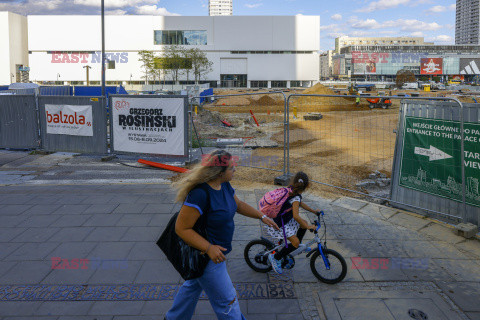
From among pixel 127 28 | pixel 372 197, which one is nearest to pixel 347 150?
pixel 372 197

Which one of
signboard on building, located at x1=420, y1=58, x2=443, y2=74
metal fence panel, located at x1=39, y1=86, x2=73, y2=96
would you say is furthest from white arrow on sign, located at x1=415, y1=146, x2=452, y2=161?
signboard on building, located at x1=420, y1=58, x2=443, y2=74

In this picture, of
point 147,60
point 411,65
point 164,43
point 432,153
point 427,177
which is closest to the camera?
point 432,153

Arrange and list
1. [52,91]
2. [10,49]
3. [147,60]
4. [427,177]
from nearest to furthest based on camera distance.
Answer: [427,177], [52,91], [147,60], [10,49]

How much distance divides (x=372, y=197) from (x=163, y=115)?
624cm

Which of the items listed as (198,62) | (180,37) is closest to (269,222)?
(198,62)

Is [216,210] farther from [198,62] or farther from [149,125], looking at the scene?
[198,62]

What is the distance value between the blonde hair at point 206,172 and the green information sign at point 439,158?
490cm

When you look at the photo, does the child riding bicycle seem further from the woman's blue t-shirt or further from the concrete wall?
the concrete wall

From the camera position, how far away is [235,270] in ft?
17.3

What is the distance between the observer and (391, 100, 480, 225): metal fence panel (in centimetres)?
664

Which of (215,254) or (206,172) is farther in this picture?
(206,172)

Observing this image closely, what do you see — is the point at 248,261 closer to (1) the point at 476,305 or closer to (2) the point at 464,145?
(1) the point at 476,305

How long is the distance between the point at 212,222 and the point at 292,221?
6.28 ft

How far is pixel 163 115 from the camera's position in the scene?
39.4 feet
